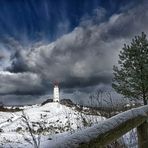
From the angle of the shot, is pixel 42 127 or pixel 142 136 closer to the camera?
pixel 142 136

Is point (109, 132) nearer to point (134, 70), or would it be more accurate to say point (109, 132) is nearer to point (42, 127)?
point (42, 127)

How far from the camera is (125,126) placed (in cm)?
226

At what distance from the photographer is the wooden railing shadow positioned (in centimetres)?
136

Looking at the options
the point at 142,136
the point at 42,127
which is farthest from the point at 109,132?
the point at 42,127

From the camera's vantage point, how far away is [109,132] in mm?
1847

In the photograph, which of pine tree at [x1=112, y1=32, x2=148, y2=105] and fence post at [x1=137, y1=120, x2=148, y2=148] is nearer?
fence post at [x1=137, y1=120, x2=148, y2=148]

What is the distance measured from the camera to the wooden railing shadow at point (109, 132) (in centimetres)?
136

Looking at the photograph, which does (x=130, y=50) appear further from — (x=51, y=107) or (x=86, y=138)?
(x=86, y=138)

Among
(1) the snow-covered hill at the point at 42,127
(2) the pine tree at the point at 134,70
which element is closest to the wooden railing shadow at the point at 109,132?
(1) the snow-covered hill at the point at 42,127

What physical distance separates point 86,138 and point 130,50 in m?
23.8

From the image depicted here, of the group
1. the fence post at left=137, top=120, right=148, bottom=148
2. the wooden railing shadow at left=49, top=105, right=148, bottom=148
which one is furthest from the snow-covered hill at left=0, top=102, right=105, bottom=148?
the fence post at left=137, top=120, right=148, bottom=148

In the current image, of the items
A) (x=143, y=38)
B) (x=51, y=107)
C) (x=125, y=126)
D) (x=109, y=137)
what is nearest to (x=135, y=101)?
(x=125, y=126)

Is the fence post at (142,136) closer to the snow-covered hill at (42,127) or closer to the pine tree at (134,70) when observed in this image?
the snow-covered hill at (42,127)

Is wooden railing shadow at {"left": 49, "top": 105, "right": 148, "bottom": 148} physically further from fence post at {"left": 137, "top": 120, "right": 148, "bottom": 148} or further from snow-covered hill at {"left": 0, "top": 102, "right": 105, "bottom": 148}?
snow-covered hill at {"left": 0, "top": 102, "right": 105, "bottom": 148}
